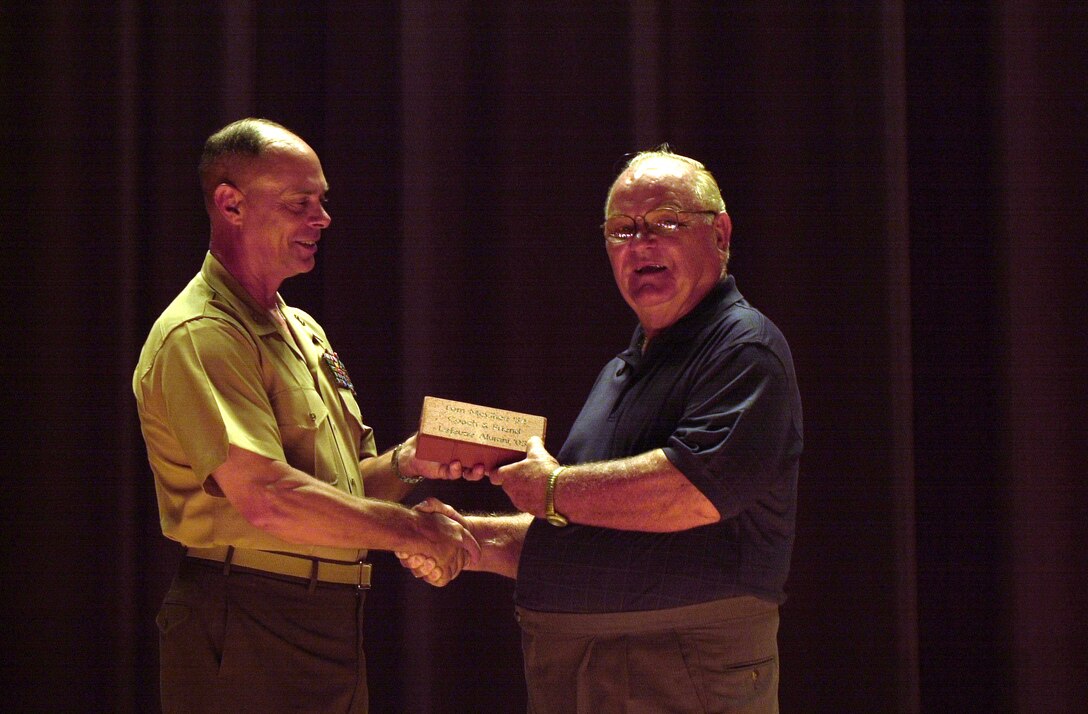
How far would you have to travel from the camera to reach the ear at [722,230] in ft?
6.74

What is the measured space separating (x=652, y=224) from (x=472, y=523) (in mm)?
780

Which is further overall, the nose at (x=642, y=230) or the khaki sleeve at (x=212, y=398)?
the nose at (x=642, y=230)

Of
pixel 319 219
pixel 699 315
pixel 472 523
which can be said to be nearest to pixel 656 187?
pixel 699 315

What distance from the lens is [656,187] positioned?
203 centimetres

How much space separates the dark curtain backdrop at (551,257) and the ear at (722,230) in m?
0.91

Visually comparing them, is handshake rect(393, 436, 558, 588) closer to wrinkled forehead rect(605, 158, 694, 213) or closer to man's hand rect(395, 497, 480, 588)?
man's hand rect(395, 497, 480, 588)

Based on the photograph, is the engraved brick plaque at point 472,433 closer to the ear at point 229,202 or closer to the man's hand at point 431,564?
the man's hand at point 431,564

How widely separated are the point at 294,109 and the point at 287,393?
4.71 feet

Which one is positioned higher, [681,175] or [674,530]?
[681,175]

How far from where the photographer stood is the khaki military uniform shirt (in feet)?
5.99

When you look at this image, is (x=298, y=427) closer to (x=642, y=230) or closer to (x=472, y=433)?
(x=472, y=433)

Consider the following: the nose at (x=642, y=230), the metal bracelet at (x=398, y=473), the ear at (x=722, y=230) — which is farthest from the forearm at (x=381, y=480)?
the ear at (x=722, y=230)

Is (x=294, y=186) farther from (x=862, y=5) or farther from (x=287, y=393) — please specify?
(x=862, y=5)

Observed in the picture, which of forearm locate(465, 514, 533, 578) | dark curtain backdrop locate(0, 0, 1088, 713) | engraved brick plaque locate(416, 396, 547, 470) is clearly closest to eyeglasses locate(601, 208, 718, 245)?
engraved brick plaque locate(416, 396, 547, 470)
